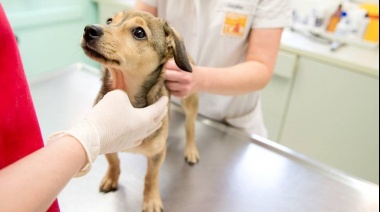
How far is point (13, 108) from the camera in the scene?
2.07 ft

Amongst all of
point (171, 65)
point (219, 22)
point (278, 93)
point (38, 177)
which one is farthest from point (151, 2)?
point (278, 93)

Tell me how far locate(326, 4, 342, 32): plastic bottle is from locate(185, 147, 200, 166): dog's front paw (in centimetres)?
151

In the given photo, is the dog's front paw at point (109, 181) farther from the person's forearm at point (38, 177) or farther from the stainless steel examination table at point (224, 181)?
the person's forearm at point (38, 177)

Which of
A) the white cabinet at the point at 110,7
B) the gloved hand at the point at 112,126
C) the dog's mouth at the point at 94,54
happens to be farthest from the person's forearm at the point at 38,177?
the white cabinet at the point at 110,7

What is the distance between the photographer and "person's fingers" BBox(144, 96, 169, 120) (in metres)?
0.85

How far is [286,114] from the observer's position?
2.11m

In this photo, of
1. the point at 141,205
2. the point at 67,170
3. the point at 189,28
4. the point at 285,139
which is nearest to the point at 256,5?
the point at 189,28

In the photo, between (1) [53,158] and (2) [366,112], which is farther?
A: (2) [366,112]

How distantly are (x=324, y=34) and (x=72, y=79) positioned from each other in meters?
1.52

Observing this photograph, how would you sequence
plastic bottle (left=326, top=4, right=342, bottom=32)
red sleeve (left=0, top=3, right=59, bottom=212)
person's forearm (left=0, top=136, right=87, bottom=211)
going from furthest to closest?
plastic bottle (left=326, top=4, right=342, bottom=32) → red sleeve (left=0, top=3, right=59, bottom=212) → person's forearm (left=0, top=136, right=87, bottom=211)

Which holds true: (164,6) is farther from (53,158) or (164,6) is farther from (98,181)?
(53,158)

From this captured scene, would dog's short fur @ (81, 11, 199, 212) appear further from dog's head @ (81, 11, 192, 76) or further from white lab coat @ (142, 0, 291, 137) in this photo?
white lab coat @ (142, 0, 291, 137)

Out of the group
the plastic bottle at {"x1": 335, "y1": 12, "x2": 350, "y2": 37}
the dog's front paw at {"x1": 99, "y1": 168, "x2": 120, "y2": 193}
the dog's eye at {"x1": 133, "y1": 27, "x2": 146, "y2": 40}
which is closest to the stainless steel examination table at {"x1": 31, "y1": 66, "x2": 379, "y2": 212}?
the dog's front paw at {"x1": 99, "y1": 168, "x2": 120, "y2": 193}

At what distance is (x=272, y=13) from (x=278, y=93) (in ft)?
3.32
